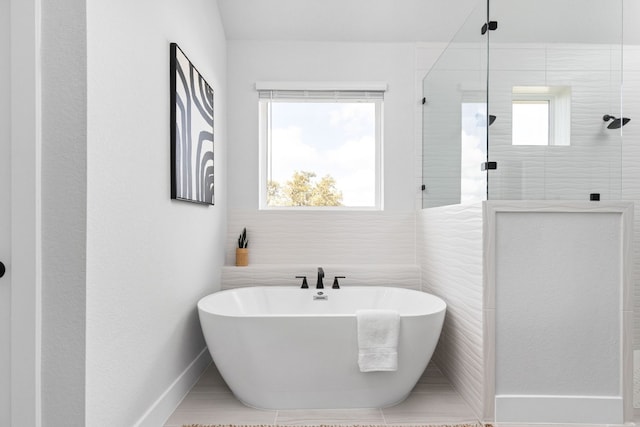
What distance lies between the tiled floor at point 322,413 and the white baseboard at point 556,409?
179 mm

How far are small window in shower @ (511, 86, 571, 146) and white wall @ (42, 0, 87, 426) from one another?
6.32 ft

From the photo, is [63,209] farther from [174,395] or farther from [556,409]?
[556,409]

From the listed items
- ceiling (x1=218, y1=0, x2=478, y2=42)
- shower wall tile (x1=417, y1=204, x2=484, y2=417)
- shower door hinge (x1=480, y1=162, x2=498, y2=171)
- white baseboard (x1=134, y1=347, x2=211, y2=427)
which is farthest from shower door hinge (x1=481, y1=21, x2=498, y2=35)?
white baseboard (x1=134, y1=347, x2=211, y2=427)

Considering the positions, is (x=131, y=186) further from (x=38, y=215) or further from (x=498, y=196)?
(x=498, y=196)

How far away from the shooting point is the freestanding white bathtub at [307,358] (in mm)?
2059

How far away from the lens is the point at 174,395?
7.11 ft

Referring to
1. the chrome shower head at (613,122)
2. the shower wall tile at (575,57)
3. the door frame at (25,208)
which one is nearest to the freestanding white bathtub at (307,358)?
the door frame at (25,208)

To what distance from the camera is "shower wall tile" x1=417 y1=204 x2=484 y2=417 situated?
2.10m

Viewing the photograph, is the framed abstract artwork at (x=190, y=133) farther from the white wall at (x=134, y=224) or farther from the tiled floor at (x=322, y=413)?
the tiled floor at (x=322, y=413)

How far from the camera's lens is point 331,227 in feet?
10.9

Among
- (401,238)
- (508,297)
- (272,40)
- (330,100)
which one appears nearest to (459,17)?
(330,100)

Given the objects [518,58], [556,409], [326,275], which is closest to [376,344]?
[556,409]

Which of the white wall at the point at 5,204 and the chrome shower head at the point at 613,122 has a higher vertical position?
the chrome shower head at the point at 613,122

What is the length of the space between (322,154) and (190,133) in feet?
4.32
